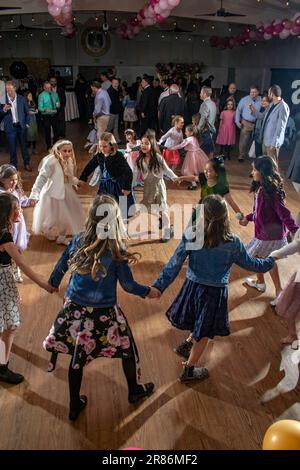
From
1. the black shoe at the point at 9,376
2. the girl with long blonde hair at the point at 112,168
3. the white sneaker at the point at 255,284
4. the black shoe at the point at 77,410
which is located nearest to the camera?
the black shoe at the point at 77,410

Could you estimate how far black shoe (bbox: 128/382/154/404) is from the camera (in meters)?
2.74

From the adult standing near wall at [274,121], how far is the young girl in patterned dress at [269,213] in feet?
10.3

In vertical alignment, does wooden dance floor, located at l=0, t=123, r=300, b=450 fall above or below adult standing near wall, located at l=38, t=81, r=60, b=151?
below

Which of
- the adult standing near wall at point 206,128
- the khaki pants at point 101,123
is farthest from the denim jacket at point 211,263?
the khaki pants at point 101,123

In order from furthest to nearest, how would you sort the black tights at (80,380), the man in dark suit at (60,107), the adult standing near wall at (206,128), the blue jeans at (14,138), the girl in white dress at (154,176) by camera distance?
the man in dark suit at (60,107), the blue jeans at (14,138), the adult standing near wall at (206,128), the girl in white dress at (154,176), the black tights at (80,380)

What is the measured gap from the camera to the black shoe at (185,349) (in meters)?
3.19

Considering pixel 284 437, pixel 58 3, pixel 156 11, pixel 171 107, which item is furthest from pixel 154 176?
pixel 156 11

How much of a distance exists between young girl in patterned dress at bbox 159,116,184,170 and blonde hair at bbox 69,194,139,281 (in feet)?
14.9

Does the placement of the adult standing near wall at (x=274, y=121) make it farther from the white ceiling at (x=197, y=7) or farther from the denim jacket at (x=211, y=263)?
the white ceiling at (x=197, y=7)

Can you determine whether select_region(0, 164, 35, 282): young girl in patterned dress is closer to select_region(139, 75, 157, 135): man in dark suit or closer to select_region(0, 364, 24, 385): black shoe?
select_region(0, 364, 24, 385): black shoe

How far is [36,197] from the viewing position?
4.54m

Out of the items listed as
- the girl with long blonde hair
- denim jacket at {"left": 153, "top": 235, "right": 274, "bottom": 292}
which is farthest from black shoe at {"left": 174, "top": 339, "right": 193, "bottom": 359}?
the girl with long blonde hair

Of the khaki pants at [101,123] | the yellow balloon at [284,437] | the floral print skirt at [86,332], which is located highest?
the khaki pants at [101,123]

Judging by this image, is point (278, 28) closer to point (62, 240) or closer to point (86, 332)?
point (62, 240)
